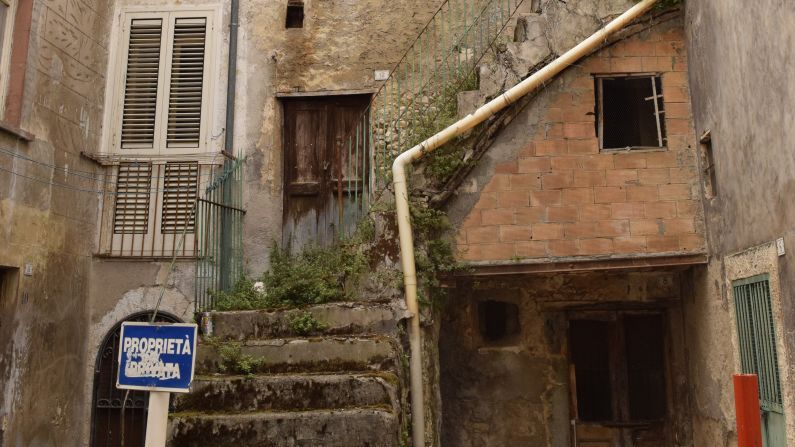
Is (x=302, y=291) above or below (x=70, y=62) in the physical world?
below

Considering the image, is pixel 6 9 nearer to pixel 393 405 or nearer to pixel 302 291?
pixel 302 291

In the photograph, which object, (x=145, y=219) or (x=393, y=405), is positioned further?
(x=145, y=219)

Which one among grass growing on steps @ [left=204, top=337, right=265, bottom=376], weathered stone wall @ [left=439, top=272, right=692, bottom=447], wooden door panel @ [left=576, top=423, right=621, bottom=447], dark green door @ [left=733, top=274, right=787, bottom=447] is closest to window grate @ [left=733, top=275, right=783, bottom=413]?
dark green door @ [left=733, top=274, right=787, bottom=447]

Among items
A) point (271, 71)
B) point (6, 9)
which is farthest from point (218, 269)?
point (6, 9)

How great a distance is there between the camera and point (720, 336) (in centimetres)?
632

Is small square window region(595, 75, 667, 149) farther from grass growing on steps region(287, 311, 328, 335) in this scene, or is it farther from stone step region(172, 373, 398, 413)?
stone step region(172, 373, 398, 413)

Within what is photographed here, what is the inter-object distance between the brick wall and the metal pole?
A: 3489 millimetres

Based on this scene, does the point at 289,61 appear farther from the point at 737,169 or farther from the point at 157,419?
the point at 157,419

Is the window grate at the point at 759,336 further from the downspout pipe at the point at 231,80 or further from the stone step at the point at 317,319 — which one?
the downspout pipe at the point at 231,80

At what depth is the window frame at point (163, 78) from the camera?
886cm

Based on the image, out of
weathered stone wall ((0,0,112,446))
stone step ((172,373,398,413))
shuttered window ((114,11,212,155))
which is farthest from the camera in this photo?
shuttered window ((114,11,212,155))

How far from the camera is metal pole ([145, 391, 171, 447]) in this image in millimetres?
3820

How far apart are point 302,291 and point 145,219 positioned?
327 centimetres

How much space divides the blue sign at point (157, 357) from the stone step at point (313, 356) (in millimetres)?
1714
